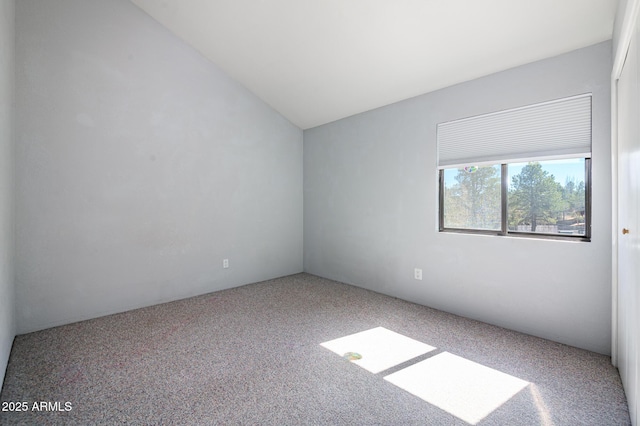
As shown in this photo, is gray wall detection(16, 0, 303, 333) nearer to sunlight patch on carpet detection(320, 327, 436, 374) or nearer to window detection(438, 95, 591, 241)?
sunlight patch on carpet detection(320, 327, 436, 374)

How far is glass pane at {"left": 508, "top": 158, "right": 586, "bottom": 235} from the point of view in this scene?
105 inches

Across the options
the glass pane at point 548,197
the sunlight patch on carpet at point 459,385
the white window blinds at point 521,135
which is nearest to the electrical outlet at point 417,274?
the glass pane at point 548,197

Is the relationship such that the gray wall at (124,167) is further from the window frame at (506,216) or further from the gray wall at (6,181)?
the window frame at (506,216)

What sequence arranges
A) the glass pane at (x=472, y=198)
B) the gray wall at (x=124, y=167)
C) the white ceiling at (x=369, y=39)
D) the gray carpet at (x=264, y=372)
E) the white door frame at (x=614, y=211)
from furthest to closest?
the glass pane at (x=472, y=198), the gray wall at (x=124, y=167), the white ceiling at (x=369, y=39), the white door frame at (x=614, y=211), the gray carpet at (x=264, y=372)

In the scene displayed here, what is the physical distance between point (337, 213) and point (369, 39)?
238 cm

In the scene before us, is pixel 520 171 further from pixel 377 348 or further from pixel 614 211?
pixel 377 348

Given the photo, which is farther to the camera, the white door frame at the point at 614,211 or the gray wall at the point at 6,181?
the white door frame at the point at 614,211

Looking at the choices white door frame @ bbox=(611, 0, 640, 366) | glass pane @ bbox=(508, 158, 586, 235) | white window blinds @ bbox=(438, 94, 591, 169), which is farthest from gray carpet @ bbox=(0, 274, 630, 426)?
white window blinds @ bbox=(438, 94, 591, 169)

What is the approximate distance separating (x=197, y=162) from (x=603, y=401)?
430cm

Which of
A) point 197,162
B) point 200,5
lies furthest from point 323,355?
point 200,5

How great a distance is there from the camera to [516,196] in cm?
302

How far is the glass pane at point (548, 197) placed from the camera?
105 inches

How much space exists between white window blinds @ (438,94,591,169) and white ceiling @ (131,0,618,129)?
0.44 meters

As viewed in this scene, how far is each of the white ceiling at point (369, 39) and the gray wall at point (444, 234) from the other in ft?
0.74
